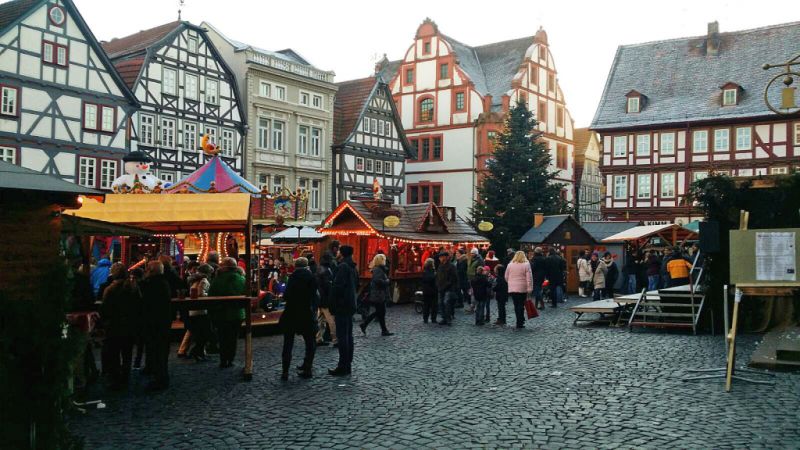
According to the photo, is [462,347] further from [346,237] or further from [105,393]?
[346,237]

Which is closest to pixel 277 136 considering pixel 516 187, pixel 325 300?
pixel 516 187

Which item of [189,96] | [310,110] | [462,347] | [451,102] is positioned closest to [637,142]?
[451,102]

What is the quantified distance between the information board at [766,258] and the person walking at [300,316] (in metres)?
5.34

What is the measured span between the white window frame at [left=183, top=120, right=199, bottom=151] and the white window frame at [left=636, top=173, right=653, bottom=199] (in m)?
26.1

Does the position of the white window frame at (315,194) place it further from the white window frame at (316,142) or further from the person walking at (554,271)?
the person walking at (554,271)

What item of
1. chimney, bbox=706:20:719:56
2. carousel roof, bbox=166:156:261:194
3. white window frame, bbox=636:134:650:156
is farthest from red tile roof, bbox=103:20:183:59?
chimney, bbox=706:20:719:56

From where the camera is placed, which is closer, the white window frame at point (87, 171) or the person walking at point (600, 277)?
the person walking at point (600, 277)

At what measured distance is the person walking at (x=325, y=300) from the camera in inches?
519

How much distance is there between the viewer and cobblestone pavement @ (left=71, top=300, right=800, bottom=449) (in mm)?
6938

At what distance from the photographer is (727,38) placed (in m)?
46.8

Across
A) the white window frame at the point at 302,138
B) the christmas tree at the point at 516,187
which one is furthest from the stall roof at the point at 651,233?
the white window frame at the point at 302,138

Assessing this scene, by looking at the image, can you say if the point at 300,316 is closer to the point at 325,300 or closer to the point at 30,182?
the point at 325,300

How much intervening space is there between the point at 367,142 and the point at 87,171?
61.9 feet

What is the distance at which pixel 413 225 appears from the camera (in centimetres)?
2591
